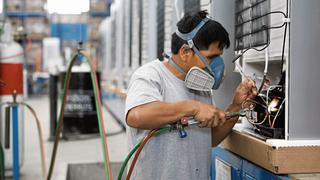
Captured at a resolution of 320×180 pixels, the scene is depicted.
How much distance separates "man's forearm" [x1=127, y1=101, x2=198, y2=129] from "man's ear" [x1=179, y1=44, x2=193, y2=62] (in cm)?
19

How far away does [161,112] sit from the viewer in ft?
4.64

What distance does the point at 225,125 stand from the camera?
173cm

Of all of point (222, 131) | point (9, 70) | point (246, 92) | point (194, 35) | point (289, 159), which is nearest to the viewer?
point (289, 159)

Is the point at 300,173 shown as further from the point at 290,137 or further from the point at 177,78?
the point at 177,78

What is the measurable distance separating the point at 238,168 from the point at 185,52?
1.89ft

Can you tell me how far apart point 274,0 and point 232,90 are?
629 mm

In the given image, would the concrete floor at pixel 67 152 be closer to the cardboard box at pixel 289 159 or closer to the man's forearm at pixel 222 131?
the man's forearm at pixel 222 131

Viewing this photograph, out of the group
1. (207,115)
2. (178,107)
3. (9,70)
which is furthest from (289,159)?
(9,70)

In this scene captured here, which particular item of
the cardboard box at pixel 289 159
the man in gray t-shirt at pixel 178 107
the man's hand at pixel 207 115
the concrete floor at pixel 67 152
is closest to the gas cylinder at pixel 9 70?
the concrete floor at pixel 67 152

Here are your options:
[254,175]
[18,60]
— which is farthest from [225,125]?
[18,60]

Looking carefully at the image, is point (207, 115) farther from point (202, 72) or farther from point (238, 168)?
point (238, 168)

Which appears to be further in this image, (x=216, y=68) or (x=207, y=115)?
(x=216, y=68)

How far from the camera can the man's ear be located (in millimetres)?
1498

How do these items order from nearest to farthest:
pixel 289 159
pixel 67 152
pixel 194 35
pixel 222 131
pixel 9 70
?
pixel 289 159 < pixel 194 35 < pixel 222 131 < pixel 9 70 < pixel 67 152
